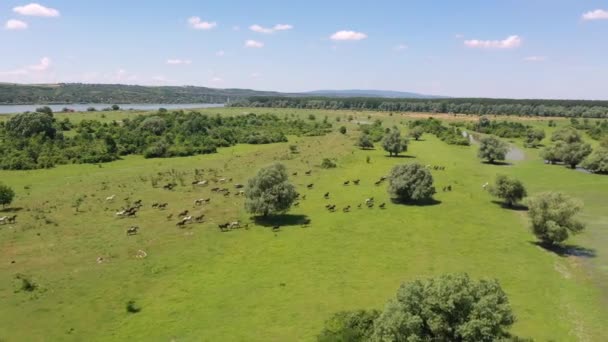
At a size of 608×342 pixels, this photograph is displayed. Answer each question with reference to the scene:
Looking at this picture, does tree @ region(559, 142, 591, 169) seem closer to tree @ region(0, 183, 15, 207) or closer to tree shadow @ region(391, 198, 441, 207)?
tree shadow @ region(391, 198, 441, 207)

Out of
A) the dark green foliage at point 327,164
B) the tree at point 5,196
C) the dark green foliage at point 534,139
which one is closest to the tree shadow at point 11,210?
the tree at point 5,196

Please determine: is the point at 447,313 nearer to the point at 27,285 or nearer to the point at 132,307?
the point at 132,307

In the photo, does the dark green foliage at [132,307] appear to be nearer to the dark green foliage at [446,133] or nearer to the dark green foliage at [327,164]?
the dark green foliage at [327,164]

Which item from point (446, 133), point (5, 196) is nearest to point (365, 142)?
point (446, 133)

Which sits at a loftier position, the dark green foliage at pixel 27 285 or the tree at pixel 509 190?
the tree at pixel 509 190

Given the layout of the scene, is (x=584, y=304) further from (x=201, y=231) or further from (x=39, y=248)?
(x=39, y=248)
